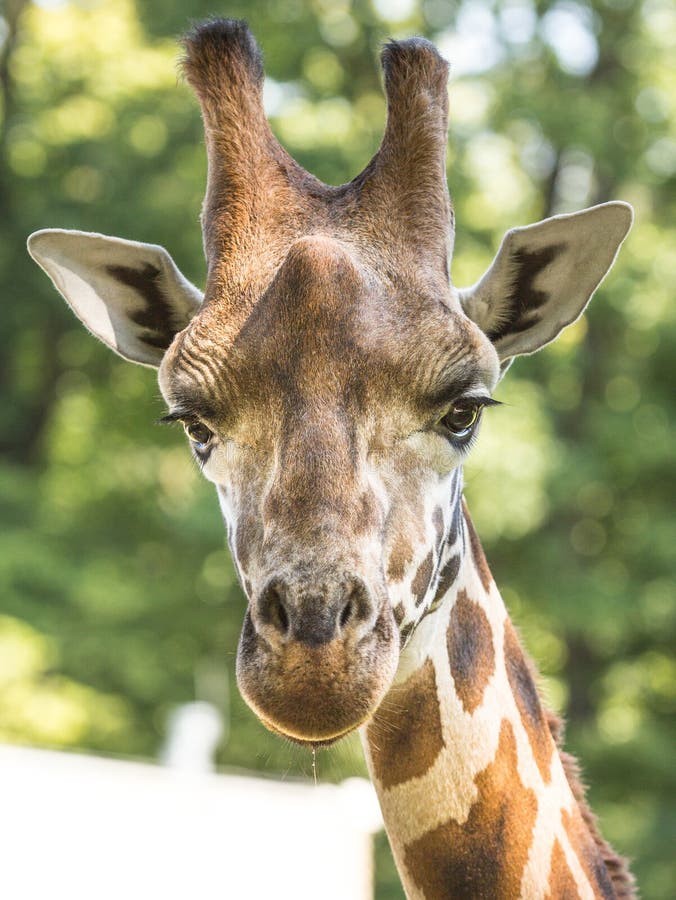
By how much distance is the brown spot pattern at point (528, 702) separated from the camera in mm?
2994

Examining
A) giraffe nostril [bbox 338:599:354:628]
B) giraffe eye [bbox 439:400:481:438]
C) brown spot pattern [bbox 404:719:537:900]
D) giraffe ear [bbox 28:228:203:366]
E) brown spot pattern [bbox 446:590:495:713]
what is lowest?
brown spot pattern [bbox 404:719:537:900]

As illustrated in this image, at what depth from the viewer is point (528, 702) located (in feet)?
10.1

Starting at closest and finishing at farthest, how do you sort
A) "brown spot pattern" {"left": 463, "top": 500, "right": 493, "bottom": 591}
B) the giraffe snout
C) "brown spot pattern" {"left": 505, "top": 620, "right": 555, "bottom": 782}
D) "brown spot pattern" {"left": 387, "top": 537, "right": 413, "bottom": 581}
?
the giraffe snout
"brown spot pattern" {"left": 387, "top": 537, "right": 413, "bottom": 581}
"brown spot pattern" {"left": 505, "top": 620, "right": 555, "bottom": 782}
"brown spot pattern" {"left": 463, "top": 500, "right": 493, "bottom": 591}

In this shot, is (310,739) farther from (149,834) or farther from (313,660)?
(149,834)

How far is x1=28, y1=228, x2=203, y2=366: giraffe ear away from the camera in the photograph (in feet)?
10.6

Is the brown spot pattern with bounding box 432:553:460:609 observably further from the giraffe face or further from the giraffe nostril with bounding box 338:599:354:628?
the giraffe nostril with bounding box 338:599:354:628

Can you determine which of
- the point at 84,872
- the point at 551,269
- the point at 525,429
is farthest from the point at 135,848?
the point at 551,269

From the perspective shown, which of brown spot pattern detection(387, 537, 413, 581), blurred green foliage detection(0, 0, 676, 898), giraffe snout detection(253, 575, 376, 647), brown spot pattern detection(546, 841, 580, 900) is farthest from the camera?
blurred green foliage detection(0, 0, 676, 898)

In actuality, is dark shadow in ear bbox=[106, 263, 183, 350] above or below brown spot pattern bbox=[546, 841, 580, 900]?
above

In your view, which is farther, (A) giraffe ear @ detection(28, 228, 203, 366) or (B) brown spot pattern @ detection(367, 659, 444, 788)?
(A) giraffe ear @ detection(28, 228, 203, 366)

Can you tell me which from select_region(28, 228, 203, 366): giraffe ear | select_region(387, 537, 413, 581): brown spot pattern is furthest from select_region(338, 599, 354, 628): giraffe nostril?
select_region(28, 228, 203, 366): giraffe ear

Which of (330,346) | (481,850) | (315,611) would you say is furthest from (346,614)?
(481,850)

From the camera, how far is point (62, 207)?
12.8 m

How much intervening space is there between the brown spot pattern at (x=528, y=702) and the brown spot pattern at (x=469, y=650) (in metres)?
0.12
